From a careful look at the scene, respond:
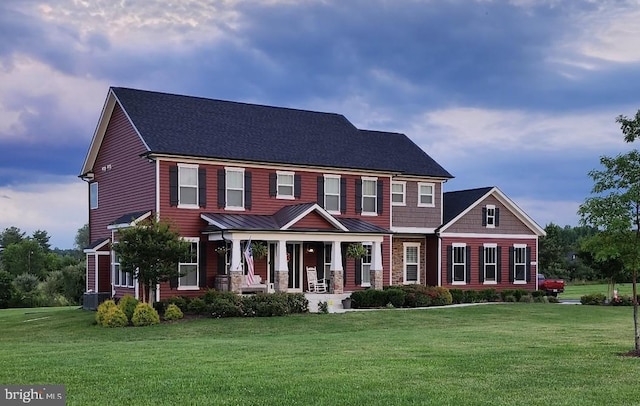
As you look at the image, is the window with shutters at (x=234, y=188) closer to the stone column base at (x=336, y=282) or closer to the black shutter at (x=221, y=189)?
the black shutter at (x=221, y=189)

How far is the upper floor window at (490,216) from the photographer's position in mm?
38844

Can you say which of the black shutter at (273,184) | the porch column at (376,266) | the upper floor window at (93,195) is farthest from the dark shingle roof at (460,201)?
the upper floor window at (93,195)

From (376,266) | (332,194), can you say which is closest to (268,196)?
(332,194)

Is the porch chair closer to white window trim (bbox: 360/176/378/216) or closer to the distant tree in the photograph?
white window trim (bbox: 360/176/378/216)

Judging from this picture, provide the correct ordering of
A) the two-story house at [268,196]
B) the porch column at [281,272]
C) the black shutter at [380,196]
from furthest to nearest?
the black shutter at [380,196]
the two-story house at [268,196]
the porch column at [281,272]

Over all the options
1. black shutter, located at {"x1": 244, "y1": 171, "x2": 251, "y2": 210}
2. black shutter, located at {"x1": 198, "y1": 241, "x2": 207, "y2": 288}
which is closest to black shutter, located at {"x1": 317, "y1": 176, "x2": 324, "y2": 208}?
black shutter, located at {"x1": 244, "y1": 171, "x2": 251, "y2": 210}

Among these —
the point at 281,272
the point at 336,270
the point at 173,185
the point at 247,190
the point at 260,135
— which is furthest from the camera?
the point at 260,135

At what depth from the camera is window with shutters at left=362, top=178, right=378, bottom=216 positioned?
115 ft

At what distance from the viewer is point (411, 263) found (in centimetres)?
3844

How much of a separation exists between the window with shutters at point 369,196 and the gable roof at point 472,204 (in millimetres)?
4463

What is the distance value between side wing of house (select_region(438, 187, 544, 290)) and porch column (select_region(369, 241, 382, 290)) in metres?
6.29

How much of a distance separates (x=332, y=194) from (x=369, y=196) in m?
2.15

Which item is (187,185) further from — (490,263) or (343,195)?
(490,263)

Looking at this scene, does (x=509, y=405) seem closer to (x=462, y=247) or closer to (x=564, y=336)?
(x=564, y=336)
